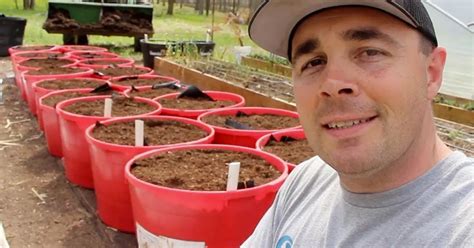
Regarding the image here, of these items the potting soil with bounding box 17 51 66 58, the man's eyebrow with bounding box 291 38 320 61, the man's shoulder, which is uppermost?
the man's eyebrow with bounding box 291 38 320 61

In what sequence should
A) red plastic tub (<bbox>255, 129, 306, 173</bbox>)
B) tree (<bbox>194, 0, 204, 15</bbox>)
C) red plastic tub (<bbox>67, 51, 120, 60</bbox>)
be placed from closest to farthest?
1. red plastic tub (<bbox>255, 129, 306, 173</bbox>)
2. red plastic tub (<bbox>67, 51, 120, 60</bbox>)
3. tree (<bbox>194, 0, 204, 15</bbox>)

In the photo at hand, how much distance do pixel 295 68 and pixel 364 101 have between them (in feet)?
0.66

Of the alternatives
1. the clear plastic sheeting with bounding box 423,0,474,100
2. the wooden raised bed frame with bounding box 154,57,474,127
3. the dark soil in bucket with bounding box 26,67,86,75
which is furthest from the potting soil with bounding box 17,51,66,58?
the clear plastic sheeting with bounding box 423,0,474,100

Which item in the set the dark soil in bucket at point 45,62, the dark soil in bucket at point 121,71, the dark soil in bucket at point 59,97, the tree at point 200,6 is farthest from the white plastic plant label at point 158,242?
the tree at point 200,6

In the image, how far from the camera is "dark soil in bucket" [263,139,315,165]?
8.87 feet

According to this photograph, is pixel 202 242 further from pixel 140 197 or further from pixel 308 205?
pixel 308 205

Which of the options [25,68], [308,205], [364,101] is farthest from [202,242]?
[25,68]

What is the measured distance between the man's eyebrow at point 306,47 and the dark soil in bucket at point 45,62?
496 centimetres

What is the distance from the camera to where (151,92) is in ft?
14.6

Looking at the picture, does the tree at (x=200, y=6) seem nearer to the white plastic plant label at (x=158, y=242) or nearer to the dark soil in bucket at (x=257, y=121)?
the dark soil in bucket at (x=257, y=121)

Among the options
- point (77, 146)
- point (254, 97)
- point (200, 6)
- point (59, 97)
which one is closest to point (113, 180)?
point (77, 146)

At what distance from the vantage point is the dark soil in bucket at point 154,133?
300cm

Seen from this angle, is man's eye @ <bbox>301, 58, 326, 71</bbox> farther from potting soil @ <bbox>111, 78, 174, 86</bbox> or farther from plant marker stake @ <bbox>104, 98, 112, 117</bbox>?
potting soil @ <bbox>111, 78, 174, 86</bbox>

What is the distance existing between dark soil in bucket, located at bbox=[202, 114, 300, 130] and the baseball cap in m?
1.99
